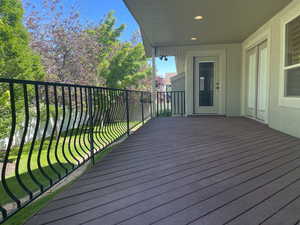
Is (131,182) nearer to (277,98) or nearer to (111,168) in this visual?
(111,168)

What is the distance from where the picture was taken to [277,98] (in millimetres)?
3977

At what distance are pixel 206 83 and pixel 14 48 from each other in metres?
5.72

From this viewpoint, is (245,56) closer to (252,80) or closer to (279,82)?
(252,80)

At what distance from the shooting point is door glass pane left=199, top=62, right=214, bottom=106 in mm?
6650

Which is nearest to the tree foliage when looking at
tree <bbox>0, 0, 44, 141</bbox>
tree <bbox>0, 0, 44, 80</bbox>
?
tree <bbox>0, 0, 44, 80</bbox>

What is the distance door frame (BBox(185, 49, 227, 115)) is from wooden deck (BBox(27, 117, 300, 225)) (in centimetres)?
376

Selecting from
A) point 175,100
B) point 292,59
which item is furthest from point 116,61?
point 292,59

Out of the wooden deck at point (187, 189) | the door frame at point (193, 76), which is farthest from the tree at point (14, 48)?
the door frame at point (193, 76)

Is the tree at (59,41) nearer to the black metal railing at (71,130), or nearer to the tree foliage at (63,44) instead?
the tree foliage at (63,44)

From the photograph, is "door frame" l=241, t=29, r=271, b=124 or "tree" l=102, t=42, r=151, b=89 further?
"tree" l=102, t=42, r=151, b=89

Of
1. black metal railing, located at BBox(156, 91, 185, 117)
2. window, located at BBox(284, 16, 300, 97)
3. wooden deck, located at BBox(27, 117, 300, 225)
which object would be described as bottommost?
wooden deck, located at BBox(27, 117, 300, 225)

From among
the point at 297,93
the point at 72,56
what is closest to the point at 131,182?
the point at 297,93

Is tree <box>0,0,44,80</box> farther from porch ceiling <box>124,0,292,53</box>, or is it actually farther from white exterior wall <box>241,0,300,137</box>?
white exterior wall <box>241,0,300,137</box>

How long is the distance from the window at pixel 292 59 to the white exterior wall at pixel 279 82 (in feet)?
0.32
